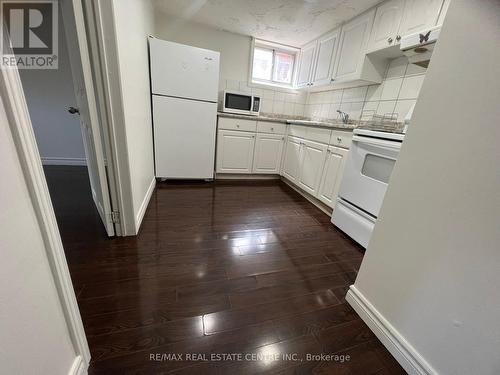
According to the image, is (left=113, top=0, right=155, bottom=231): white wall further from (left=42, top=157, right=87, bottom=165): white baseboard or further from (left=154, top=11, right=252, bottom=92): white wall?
(left=42, top=157, right=87, bottom=165): white baseboard

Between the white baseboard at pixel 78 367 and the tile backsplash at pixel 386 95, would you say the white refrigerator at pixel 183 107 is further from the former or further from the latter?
the white baseboard at pixel 78 367

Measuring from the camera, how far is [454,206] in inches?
27.2

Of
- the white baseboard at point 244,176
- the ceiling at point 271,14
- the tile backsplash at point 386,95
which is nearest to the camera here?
the tile backsplash at point 386,95

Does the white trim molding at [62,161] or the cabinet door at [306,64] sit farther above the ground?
the cabinet door at [306,64]

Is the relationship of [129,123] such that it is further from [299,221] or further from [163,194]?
[299,221]

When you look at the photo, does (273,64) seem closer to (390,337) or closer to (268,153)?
(268,153)

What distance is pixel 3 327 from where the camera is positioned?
41 centimetres

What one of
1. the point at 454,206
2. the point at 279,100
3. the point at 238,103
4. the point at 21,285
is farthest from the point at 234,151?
the point at 21,285

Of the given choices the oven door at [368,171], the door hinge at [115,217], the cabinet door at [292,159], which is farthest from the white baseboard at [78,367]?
the cabinet door at [292,159]

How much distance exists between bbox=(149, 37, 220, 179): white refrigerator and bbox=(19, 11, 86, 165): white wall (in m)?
1.36

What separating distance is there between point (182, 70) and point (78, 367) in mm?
2449

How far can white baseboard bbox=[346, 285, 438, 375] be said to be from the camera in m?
0.80

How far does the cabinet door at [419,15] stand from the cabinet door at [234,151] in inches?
69.2

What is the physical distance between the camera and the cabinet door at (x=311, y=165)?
2.21 meters
